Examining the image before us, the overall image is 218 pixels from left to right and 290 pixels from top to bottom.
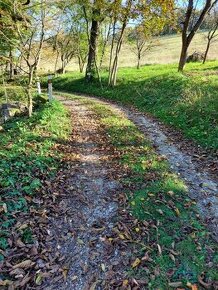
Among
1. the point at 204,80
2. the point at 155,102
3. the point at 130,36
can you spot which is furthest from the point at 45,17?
the point at 130,36

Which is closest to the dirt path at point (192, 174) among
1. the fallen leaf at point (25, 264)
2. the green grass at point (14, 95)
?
the fallen leaf at point (25, 264)

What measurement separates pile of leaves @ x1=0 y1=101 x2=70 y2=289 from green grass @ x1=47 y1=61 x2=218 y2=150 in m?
4.97

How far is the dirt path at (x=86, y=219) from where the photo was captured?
4.05 metres

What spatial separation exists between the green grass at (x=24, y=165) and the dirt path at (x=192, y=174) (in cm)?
303

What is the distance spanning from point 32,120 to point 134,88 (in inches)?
379

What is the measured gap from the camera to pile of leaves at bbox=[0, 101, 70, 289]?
4094mm

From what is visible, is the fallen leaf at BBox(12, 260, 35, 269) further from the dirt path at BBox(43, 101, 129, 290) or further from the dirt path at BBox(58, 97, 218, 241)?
the dirt path at BBox(58, 97, 218, 241)

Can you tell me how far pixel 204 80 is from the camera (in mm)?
15672

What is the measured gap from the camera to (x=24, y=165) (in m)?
6.30

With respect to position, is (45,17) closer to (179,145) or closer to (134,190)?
(179,145)

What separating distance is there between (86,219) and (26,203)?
47.2 inches

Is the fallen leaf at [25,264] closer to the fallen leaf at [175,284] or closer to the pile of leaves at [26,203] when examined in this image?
the pile of leaves at [26,203]

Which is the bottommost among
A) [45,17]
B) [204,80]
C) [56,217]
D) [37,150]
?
[56,217]

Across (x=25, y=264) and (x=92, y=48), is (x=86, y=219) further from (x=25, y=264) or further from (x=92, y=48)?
(x=92, y=48)
